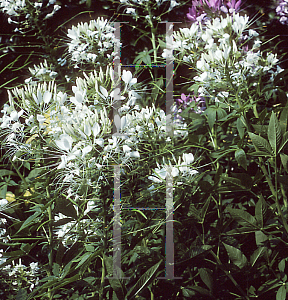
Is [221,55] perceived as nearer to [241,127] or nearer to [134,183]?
[241,127]

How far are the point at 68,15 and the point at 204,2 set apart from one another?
33.2 inches

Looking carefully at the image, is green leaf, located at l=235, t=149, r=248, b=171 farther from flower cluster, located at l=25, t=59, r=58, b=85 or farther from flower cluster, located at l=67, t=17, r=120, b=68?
flower cluster, located at l=25, t=59, r=58, b=85

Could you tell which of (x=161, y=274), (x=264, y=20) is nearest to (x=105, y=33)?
(x=161, y=274)

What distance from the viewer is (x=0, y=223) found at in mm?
→ 1052

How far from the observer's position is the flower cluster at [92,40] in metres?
1.04

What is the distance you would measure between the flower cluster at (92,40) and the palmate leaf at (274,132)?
2.09 feet

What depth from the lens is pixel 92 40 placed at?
3.44 feet

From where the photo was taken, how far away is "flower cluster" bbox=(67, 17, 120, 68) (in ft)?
3.43

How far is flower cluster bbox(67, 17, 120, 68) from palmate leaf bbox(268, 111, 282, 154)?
638 millimetres

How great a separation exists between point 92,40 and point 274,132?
0.69 m

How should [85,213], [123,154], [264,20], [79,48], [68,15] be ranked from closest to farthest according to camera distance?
[123,154]
[85,213]
[79,48]
[68,15]
[264,20]

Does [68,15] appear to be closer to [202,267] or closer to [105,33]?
[105,33]

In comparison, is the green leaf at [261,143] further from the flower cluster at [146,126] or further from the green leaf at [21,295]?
the green leaf at [21,295]

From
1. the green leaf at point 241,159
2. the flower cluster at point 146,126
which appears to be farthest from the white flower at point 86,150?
the green leaf at point 241,159
